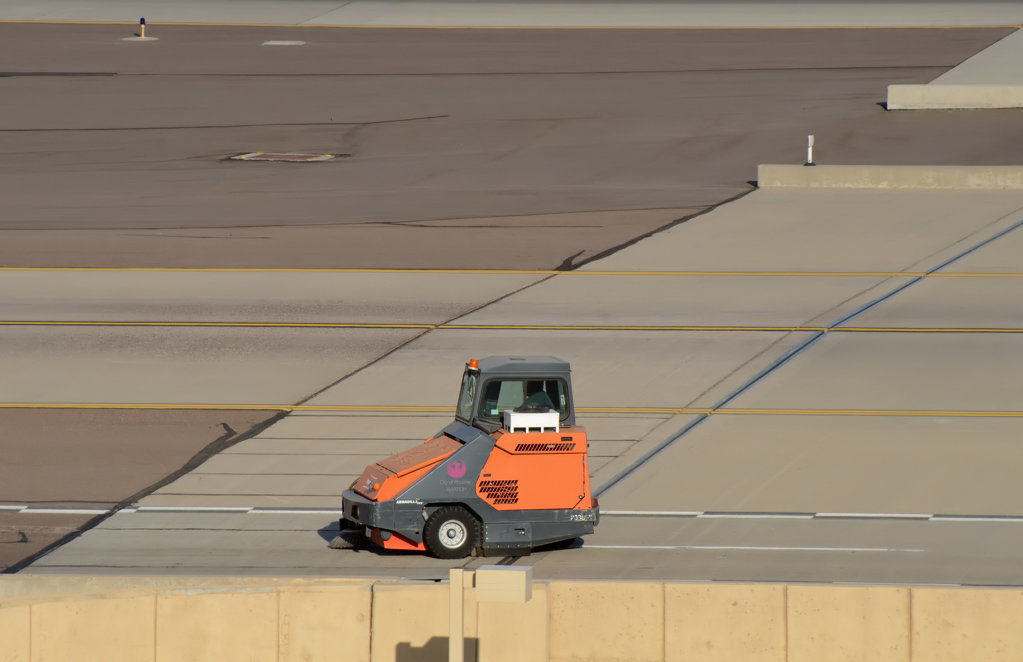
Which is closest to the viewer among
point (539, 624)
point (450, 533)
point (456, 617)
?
point (456, 617)

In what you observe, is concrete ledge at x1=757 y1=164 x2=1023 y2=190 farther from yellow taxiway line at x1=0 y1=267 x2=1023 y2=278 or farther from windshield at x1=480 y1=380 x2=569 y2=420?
windshield at x1=480 y1=380 x2=569 y2=420

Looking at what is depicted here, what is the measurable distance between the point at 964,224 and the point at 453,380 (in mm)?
17577

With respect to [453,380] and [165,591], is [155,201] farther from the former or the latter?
[165,591]

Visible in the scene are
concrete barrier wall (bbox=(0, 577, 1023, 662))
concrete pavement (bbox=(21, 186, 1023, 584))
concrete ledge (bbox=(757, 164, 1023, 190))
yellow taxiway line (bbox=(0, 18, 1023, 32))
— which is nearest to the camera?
concrete barrier wall (bbox=(0, 577, 1023, 662))

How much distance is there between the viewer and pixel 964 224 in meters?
38.6

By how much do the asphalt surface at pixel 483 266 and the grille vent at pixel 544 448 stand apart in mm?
1295

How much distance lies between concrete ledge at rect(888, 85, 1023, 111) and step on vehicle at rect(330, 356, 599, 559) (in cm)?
3689

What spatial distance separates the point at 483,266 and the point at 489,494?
1805 centimetres

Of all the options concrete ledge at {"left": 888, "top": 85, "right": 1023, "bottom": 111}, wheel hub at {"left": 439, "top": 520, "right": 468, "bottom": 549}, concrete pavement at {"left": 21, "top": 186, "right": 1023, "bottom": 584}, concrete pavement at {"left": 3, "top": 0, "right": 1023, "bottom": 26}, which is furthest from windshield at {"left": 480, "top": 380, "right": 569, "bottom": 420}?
concrete pavement at {"left": 3, "top": 0, "right": 1023, "bottom": 26}

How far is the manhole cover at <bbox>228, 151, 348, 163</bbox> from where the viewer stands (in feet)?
155

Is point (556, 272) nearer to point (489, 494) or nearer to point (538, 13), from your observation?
point (489, 494)

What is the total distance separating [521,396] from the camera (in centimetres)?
1809

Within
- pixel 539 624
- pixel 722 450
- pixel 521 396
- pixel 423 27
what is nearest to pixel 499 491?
pixel 521 396

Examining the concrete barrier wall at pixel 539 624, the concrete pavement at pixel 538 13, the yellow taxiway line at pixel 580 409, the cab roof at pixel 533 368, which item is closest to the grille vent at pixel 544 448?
the cab roof at pixel 533 368
